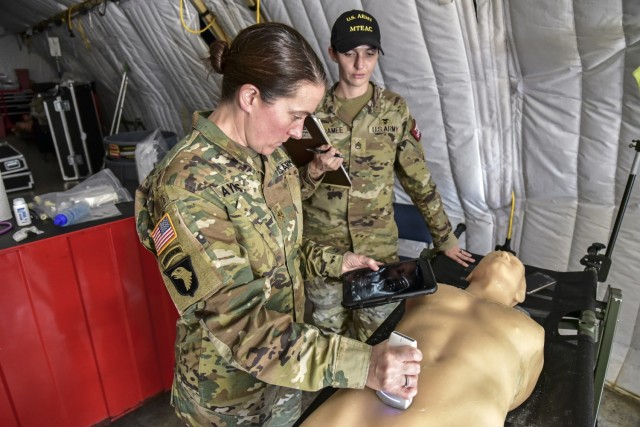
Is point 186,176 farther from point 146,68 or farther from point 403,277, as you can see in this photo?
point 146,68

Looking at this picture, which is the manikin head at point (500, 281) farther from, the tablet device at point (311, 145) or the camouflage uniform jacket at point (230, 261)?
the camouflage uniform jacket at point (230, 261)

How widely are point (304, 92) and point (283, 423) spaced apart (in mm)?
1037

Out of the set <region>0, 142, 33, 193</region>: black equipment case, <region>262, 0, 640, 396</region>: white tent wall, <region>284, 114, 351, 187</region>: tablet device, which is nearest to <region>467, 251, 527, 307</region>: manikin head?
<region>284, 114, 351, 187</region>: tablet device

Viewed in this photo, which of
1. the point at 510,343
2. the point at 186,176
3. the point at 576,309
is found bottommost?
the point at 576,309

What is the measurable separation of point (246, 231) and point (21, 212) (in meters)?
1.37

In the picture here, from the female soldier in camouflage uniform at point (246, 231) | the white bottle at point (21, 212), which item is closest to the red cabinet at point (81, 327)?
the white bottle at point (21, 212)

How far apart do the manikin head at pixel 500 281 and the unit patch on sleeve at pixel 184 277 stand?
94 cm

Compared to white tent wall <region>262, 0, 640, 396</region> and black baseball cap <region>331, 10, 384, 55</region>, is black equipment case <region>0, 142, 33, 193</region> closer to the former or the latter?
white tent wall <region>262, 0, 640, 396</region>

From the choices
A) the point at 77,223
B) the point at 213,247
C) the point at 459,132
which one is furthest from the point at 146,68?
the point at 213,247

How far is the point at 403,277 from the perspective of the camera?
1185mm

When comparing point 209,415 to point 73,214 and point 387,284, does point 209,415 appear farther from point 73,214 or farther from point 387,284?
point 73,214

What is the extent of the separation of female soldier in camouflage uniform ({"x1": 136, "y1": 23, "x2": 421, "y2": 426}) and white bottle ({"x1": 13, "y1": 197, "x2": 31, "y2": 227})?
1.08 metres

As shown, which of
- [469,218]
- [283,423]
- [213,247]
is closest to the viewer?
[213,247]

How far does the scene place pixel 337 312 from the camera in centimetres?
195
